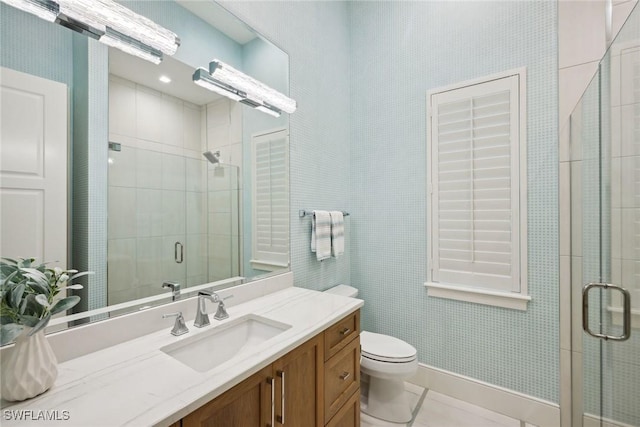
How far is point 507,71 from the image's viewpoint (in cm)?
184

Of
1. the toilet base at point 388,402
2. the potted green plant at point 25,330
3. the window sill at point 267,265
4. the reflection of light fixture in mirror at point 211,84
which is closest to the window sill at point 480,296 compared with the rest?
the toilet base at point 388,402

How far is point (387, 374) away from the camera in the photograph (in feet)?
5.51

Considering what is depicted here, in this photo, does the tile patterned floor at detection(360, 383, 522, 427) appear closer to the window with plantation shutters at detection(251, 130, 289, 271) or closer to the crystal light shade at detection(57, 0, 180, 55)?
the window with plantation shutters at detection(251, 130, 289, 271)

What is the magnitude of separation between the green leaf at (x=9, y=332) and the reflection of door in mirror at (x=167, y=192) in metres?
0.37

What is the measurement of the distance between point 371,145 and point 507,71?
3.29 ft

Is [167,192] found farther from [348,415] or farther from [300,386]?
[348,415]

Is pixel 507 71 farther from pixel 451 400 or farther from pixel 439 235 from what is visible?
pixel 451 400

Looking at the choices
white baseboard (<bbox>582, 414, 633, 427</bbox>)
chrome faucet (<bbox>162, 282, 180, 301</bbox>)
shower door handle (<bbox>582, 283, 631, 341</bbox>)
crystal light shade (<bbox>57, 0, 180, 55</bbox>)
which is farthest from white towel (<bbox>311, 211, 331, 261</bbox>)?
white baseboard (<bbox>582, 414, 633, 427</bbox>)

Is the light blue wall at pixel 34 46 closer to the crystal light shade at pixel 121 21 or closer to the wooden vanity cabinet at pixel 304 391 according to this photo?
the crystal light shade at pixel 121 21

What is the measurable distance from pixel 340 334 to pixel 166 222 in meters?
0.92

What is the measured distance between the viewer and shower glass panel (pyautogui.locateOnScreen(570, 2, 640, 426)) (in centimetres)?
85

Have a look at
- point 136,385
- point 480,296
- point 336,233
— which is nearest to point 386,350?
point 480,296

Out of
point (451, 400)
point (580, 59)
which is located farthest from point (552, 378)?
point (580, 59)

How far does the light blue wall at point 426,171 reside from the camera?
173 centimetres
